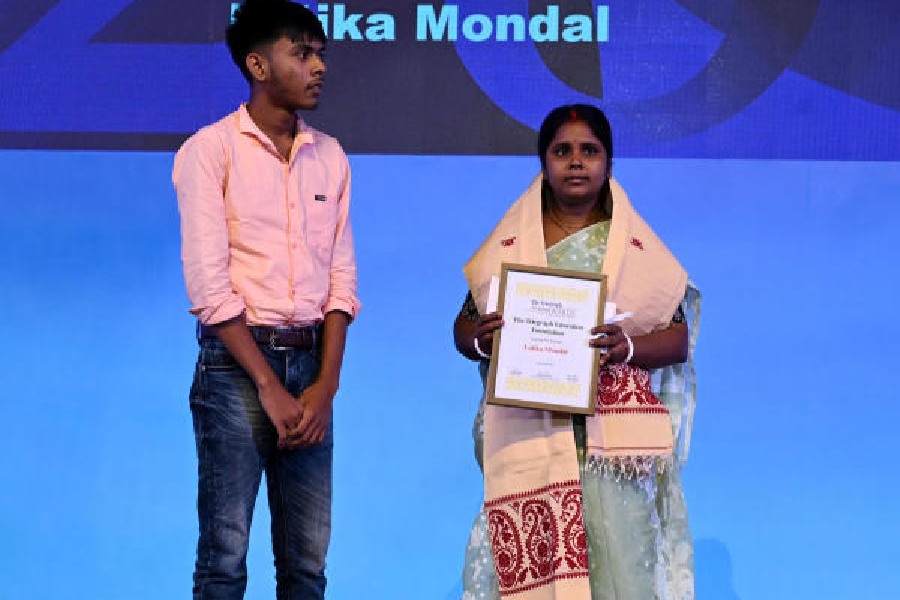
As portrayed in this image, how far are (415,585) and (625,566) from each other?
1.16m

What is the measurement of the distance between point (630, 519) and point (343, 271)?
809mm

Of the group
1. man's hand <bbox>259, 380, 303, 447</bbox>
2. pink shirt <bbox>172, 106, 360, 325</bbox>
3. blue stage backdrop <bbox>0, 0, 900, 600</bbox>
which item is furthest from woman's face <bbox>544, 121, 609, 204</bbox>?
blue stage backdrop <bbox>0, 0, 900, 600</bbox>

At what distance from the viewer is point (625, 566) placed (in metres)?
2.79

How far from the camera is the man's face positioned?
278 cm

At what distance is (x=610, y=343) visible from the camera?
267 centimetres

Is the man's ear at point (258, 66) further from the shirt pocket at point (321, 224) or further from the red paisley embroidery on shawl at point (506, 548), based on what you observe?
the red paisley embroidery on shawl at point (506, 548)

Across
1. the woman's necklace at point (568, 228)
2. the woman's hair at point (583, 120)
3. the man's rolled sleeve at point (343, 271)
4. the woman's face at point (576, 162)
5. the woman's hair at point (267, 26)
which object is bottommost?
the man's rolled sleeve at point (343, 271)

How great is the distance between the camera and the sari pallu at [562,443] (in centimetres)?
277

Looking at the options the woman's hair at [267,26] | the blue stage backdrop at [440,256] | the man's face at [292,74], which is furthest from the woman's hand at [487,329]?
the blue stage backdrop at [440,256]

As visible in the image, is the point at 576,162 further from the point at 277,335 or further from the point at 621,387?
the point at 277,335

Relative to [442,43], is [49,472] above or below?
below

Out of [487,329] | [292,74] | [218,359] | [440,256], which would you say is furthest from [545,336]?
[440,256]

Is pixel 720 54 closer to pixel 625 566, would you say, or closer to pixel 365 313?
pixel 365 313

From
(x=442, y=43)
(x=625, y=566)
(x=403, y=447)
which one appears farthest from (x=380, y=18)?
(x=625, y=566)
